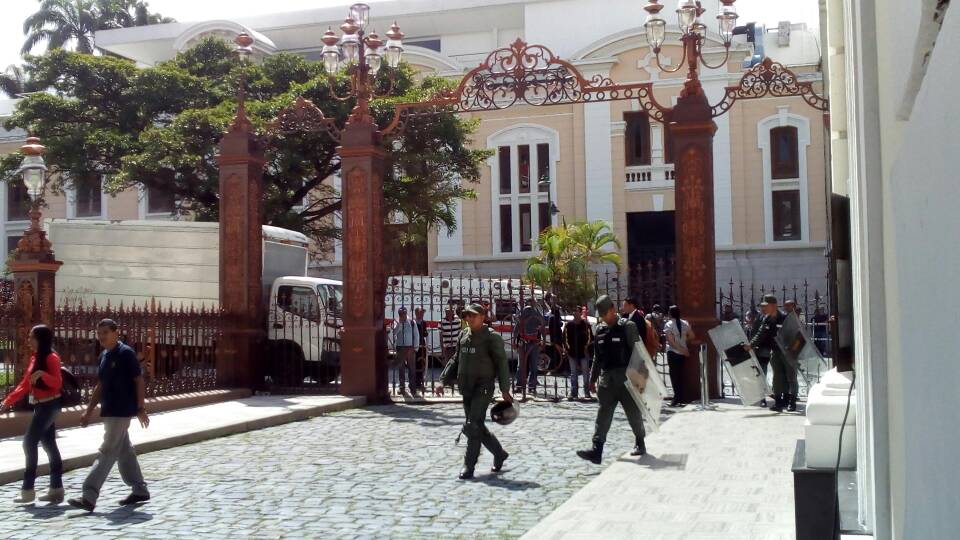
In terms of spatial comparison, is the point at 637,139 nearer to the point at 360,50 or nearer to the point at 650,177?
the point at 650,177

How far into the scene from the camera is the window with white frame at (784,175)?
40062mm

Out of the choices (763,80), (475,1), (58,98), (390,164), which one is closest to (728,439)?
(763,80)

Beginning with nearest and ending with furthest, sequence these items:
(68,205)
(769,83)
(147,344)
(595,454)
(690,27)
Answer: (595,454) → (147,344) → (690,27) → (769,83) → (68,205)

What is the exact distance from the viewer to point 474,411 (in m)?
9.65

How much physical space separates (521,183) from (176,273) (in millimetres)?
23216

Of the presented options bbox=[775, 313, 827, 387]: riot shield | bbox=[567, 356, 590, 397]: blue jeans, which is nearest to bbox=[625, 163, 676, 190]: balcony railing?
bbox=[567, 356, 590, 397]: blue jeans

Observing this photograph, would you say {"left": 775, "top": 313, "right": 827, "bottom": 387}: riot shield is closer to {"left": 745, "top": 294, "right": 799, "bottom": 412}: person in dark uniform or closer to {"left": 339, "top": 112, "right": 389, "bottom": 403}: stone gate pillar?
{"left": 745, "top": 294, "right": 799, "bottom": 412}: person in dark uniform

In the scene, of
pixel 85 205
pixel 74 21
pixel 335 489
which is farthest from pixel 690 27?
pixel 74 21

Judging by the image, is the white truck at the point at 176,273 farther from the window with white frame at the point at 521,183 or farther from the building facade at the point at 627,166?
the window with white frame at the point at 521,183

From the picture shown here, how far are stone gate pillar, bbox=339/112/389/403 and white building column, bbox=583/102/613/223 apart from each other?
81.6 feet

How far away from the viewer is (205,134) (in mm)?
27969

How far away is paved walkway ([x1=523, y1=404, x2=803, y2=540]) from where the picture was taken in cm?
678

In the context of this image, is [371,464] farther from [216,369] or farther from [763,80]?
[763,80]

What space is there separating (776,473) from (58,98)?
Result: 26573mm
